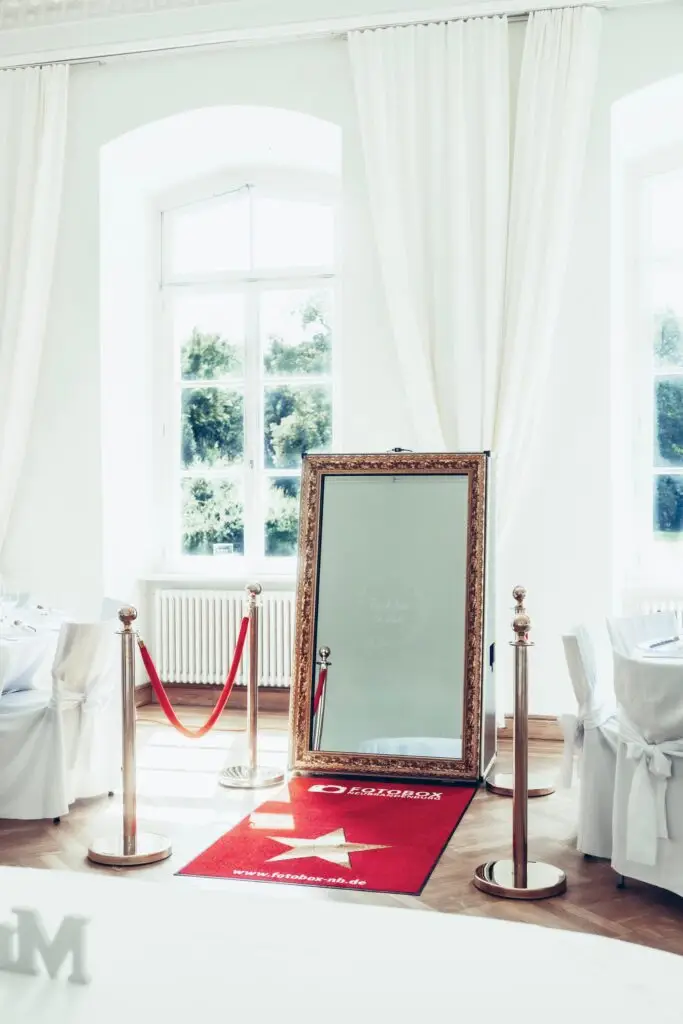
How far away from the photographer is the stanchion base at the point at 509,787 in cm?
539

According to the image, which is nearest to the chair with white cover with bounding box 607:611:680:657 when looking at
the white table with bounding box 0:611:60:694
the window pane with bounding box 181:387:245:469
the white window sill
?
the white table with bounding box 0:611:60:694

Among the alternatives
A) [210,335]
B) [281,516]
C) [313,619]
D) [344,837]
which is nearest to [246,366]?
[210,335]

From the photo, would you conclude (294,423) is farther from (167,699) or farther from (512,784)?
(512,784)

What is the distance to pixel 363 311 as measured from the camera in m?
6.86

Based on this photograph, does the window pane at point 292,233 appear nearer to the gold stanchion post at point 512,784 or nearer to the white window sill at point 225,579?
the white window sill at point 225,579

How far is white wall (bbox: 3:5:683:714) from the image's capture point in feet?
21.2

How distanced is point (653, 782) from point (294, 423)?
445cm

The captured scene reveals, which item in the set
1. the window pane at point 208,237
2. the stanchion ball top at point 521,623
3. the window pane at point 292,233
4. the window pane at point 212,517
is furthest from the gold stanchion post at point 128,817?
the window pane at point 208,237

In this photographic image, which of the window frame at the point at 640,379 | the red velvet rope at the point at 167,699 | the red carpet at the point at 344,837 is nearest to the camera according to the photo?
the red carpet at the point at 344,837

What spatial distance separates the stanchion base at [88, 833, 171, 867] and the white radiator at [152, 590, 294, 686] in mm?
2846

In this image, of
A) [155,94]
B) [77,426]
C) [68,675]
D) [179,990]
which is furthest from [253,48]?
[179,990]

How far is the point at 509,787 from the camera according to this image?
5398mm

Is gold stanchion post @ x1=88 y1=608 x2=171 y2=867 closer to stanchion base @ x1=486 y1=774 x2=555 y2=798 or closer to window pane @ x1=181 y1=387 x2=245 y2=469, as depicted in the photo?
stanchion base @ x1=486 y1=774 x2=555 y2=798

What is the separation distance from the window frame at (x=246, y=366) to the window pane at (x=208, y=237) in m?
0.05
